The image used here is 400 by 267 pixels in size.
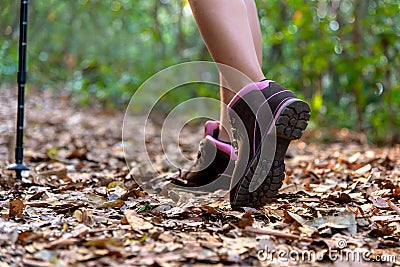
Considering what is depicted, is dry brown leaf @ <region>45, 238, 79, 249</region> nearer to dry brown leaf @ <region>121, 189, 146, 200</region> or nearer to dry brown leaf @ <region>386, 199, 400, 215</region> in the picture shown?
dry brown leaf @ <region>121, 189, 146, 200</region>

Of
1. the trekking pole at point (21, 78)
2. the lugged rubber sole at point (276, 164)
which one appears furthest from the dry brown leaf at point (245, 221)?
the trekking pole at point (21, 78)

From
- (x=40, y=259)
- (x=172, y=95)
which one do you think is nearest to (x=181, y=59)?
(x=172, y=95)

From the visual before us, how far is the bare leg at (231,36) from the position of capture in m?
1.48

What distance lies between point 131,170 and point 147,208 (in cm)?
86

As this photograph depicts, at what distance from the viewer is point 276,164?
1420mm

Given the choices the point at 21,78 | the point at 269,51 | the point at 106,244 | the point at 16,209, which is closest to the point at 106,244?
the point at 106,244

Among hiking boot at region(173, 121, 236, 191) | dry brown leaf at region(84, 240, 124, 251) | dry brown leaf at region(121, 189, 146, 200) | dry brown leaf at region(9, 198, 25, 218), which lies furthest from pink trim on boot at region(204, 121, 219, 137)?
dry brown leaf at region(84, 240, 124, 251)

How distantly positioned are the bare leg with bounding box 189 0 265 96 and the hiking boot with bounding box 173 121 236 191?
0.35 m

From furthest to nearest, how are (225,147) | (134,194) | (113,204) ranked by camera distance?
(225,147)
(134,194)
(113,204)

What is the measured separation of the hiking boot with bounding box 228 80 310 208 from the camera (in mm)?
1385

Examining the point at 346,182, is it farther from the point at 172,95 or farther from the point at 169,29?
the point at 169,29

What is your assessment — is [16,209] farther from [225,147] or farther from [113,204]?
[225,147]

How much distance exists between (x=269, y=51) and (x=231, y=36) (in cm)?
402

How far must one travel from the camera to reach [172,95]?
5711mm
